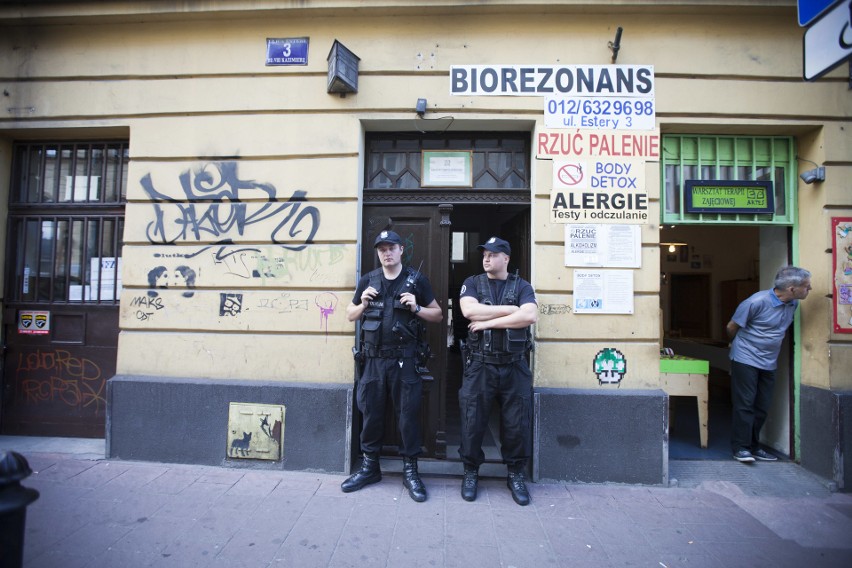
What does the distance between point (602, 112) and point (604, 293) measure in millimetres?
1889

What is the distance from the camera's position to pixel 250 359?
15.1ft

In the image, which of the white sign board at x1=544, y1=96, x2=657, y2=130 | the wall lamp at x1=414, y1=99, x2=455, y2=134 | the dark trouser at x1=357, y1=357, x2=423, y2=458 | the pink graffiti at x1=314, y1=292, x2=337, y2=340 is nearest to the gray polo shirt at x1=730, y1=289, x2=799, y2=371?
the white sign board at x1=544, y1=96, x2=657, y2=130

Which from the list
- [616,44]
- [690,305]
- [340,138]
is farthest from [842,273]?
[690,305]

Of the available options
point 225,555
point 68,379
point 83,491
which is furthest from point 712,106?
point 68,379

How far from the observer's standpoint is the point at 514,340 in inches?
149

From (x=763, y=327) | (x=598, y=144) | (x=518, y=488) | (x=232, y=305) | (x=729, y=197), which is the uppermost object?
(x=598, y=144)

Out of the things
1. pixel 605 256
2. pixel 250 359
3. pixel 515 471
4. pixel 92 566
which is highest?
pixel 605 256

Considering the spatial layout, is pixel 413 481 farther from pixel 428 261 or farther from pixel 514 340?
pixel 428 261

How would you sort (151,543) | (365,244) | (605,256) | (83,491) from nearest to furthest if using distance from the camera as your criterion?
(151,543) → (83,491) → (605,256) → (365,244)

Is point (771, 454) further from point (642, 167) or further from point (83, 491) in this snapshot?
point (83, 491)

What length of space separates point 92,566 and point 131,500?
0.91m

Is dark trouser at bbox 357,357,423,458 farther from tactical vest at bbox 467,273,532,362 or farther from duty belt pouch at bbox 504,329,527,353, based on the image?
duty belt pouch at bbox 504,329,527,353

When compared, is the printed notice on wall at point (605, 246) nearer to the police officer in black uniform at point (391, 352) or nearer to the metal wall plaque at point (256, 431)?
the police officer in black uniform at point (391, 352)

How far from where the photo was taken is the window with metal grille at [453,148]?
4.84m
